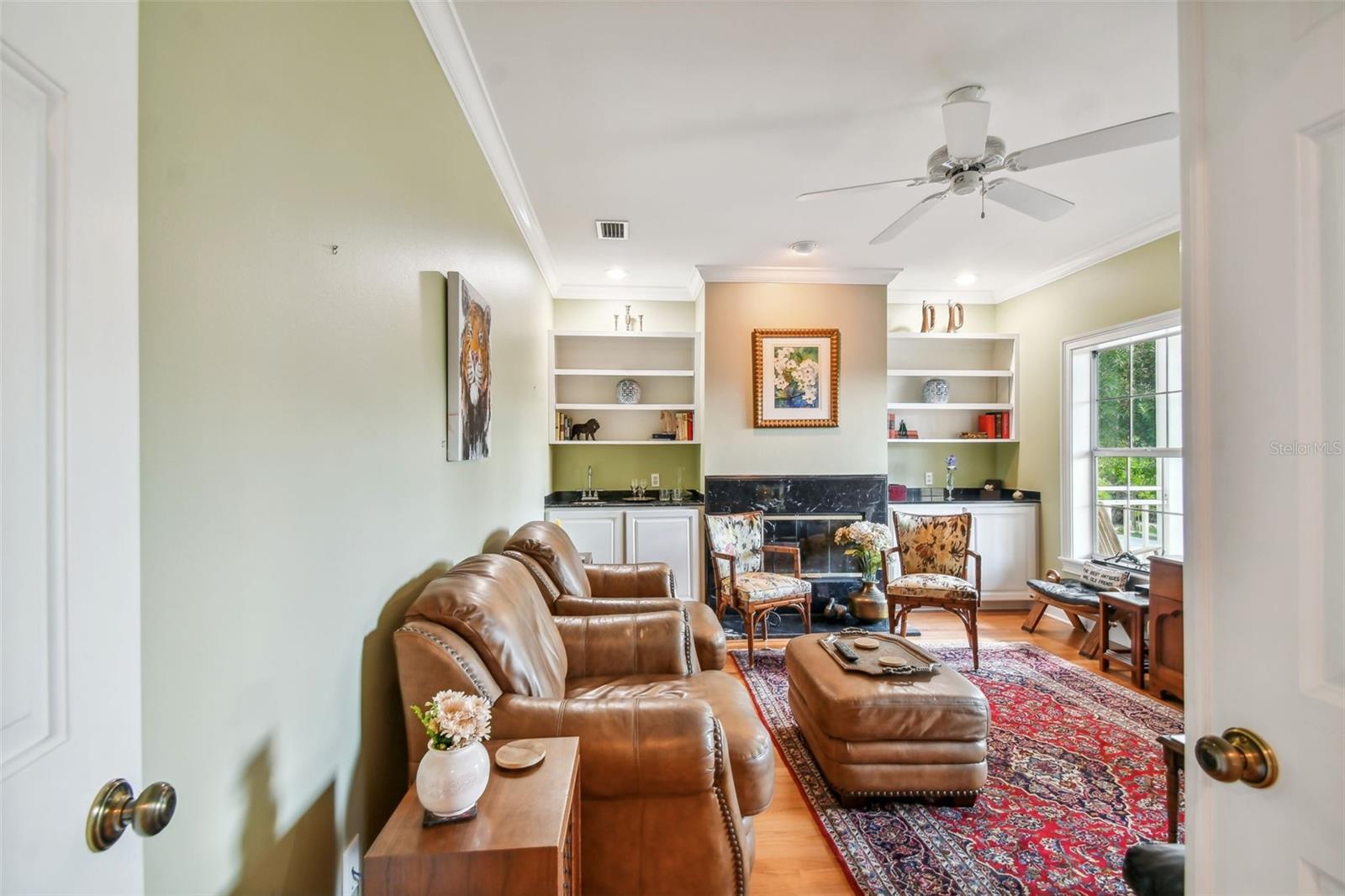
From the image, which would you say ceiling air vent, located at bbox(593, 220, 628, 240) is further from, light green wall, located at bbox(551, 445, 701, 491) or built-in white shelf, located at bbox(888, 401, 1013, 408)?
built-in white shelf, located at bbox(888, 401, 1013, 408)

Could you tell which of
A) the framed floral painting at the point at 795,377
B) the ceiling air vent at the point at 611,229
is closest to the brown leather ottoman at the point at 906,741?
the framed floral painting at the point at 795,377

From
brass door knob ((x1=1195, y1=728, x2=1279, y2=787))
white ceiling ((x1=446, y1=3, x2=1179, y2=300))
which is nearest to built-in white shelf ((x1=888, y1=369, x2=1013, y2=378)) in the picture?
white ceiling ((x1=446, y1=3, x2=1179, y2=300))

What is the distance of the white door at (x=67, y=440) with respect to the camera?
19.5 inches

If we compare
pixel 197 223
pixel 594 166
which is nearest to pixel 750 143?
pixel 594 166

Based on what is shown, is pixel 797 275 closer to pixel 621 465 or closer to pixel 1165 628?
pixel 621 465

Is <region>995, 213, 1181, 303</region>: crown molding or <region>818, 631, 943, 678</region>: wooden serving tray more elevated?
<region>995, 213, 1181, 303</region>: crown molding

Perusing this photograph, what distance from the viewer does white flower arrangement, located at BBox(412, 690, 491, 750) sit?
1.13 meters

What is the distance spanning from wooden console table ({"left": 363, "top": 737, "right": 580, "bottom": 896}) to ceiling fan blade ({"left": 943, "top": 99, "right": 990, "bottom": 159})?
8.36 feet

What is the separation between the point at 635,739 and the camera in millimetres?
1479

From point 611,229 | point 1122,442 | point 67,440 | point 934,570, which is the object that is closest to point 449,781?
point 67,440

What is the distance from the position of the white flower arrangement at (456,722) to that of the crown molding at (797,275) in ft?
13.0

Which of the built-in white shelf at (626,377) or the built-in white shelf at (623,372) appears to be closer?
the built-in white shelf at (623,372)

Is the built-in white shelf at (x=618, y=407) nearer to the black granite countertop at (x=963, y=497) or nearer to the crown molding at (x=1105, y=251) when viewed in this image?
the black granite countertop at (x=963, y=497)

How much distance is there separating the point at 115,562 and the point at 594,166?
275 centimetres
